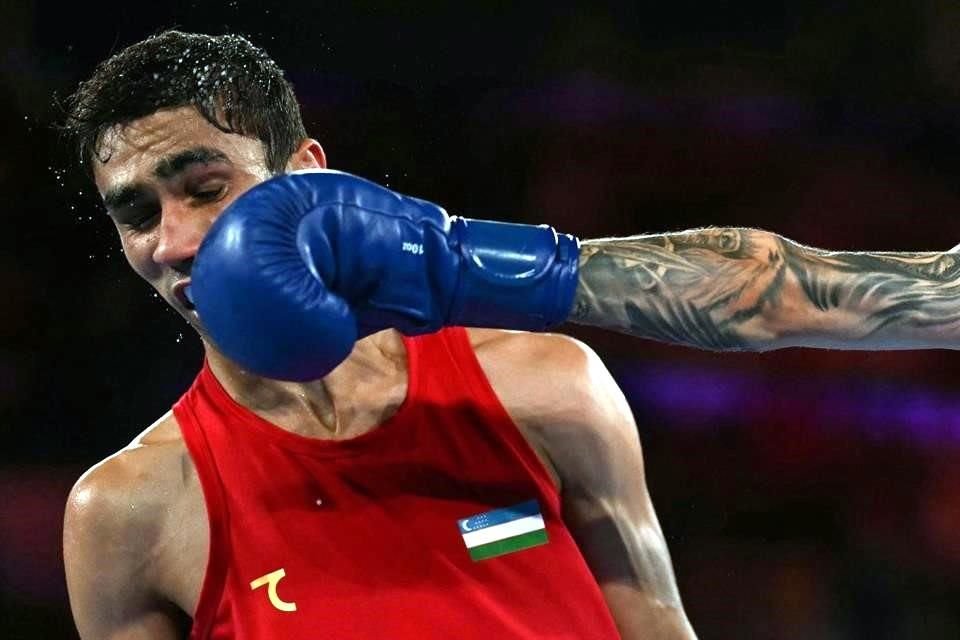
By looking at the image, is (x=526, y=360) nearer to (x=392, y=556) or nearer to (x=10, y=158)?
(x=392, y=556)

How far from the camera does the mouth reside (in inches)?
66.1

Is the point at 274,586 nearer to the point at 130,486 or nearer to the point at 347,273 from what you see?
the point at 130,486

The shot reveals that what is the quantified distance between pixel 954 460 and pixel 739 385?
653 millimetres

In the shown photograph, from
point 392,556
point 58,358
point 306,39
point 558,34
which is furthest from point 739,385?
point 392,556

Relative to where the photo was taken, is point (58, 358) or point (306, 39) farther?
point (306, 39)

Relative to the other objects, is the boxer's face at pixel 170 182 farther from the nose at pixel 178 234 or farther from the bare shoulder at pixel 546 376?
the bare shoulder at pixel 546 376

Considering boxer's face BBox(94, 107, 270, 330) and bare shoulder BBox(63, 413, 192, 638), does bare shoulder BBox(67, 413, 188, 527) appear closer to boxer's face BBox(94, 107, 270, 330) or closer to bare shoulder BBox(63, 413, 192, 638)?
bare shoulder BBox(63, 413, 192, 638)

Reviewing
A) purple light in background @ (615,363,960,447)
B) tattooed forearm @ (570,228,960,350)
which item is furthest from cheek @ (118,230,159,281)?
purple light in background @ (615,363,960,447)

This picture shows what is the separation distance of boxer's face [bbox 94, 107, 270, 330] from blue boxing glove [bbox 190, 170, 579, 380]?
0.43 meters

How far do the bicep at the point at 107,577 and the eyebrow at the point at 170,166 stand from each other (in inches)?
15.4

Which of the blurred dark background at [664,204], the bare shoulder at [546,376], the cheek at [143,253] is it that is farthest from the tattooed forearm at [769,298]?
the blurred dark background at [664,204]

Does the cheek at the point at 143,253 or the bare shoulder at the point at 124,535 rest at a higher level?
the cheek at the point at 143,253

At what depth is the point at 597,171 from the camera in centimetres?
368

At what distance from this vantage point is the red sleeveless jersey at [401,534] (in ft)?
5.23
